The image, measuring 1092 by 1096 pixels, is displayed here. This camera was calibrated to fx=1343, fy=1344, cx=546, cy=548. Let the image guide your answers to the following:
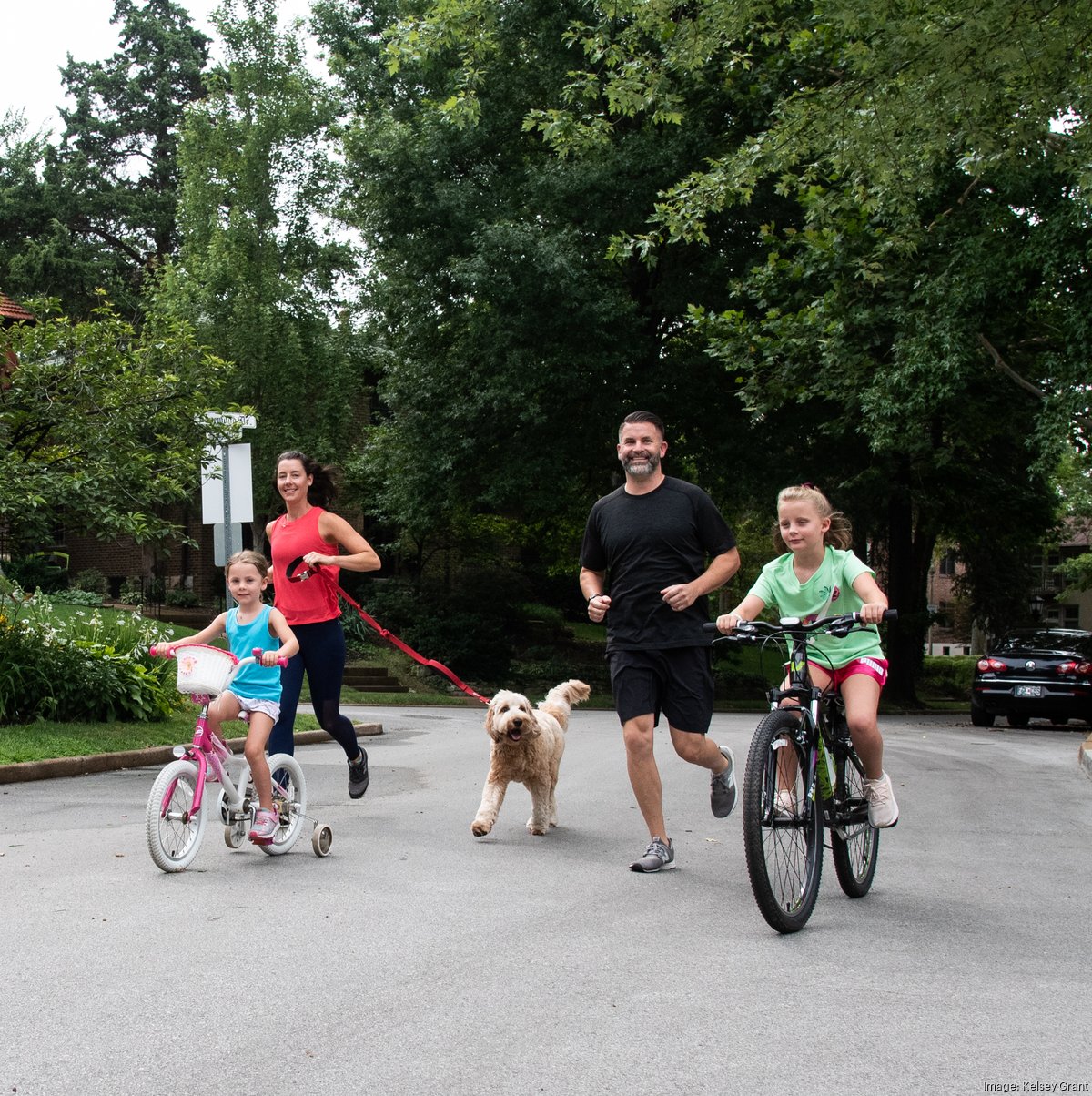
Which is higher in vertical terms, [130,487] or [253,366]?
[253,366]

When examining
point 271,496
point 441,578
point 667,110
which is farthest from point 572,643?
point 667,110

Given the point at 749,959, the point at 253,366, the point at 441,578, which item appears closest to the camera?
the point at 749,959

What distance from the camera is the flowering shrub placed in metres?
12.8

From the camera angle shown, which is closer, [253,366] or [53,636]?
[53,636]

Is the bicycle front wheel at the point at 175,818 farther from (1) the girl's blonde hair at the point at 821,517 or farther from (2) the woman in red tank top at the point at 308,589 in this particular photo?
(1) the girl's blonde hair at the point at 821,517

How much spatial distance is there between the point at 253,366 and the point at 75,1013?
27.4m

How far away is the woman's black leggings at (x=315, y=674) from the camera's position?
24.8 ft

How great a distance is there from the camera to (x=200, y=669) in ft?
21.9

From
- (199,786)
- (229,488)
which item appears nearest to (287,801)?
(199,786)

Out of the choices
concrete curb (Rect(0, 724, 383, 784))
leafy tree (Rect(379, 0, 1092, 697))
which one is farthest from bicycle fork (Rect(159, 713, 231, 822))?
leafy tree (Rect(379, 0, 1092, 697))

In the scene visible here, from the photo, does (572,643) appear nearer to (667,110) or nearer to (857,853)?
(667,110)

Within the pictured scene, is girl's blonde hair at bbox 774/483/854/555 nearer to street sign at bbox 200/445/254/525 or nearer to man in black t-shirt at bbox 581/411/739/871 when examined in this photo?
man in black t-shirt at bbox 581/411/739/871

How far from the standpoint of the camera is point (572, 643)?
37.1 metres

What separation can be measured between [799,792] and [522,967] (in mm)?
1406
